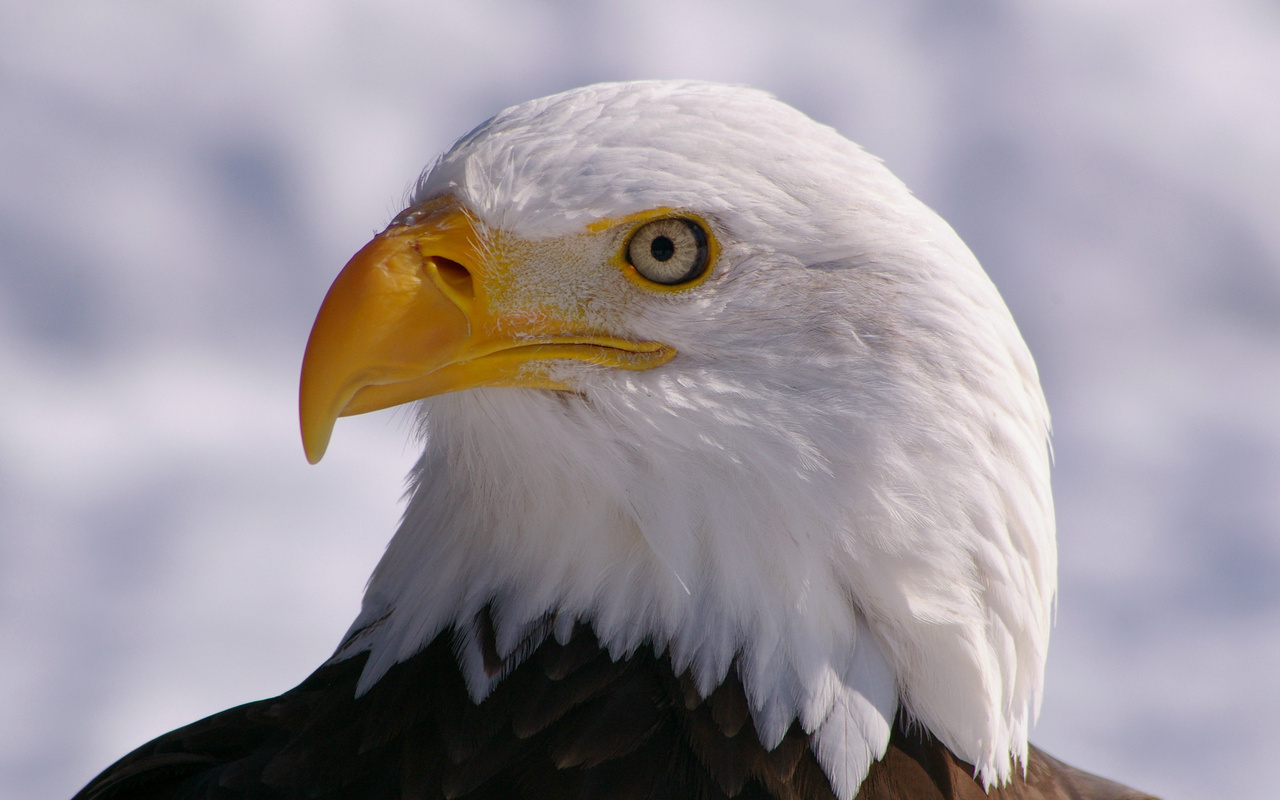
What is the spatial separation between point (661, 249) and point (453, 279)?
31 centimetres

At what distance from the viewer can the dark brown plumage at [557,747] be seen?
156 centimetres

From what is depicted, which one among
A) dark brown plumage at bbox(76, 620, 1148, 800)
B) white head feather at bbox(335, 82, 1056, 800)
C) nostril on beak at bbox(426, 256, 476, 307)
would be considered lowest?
dark brown plumage at bbox(76, 620, 1148, 800)

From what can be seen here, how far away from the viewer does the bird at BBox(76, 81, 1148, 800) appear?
156 centimetres

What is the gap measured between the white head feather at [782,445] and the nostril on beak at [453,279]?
8 cm

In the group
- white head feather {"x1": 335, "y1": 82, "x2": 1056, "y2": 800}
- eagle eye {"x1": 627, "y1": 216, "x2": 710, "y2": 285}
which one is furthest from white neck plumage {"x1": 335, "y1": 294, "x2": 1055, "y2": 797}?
eagle eye {"x1": 627, "y1": 216, "x2": 710, "y2": 285}

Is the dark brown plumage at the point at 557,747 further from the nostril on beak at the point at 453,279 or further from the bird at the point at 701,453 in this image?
the nostril on beak at the point at 453,279

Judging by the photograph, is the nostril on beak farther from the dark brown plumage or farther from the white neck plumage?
the dark brown plumage

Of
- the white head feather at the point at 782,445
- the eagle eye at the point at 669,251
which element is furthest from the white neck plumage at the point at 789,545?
the eagle eye at the point at 669,251

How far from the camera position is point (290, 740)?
70.2 inches

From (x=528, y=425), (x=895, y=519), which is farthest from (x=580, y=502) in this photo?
(x=895, y=519)

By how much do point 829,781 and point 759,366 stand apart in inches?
23.6

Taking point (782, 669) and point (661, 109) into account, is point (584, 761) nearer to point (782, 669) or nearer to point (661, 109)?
point (782, 669)

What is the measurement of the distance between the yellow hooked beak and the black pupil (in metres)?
0.13

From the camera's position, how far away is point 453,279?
63.0 inches
